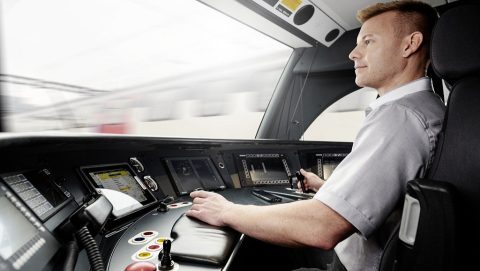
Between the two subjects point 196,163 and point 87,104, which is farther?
point 87,104

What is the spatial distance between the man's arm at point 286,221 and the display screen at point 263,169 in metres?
1.19

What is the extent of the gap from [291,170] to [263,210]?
169 centimetres

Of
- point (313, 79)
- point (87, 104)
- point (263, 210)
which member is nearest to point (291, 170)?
point (313, 79)

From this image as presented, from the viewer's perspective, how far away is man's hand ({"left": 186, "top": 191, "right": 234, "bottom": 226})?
110 cm

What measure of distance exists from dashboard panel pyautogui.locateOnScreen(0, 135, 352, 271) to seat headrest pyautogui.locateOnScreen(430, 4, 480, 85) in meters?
0.79

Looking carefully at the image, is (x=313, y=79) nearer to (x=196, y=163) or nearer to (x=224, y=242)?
(x=196, y=163)

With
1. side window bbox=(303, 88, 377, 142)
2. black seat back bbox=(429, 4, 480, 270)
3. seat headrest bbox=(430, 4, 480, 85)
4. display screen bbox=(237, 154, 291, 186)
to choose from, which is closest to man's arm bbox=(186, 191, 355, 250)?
black seat back bbox=(429, 4, 480, 270)

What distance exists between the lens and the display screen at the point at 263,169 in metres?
2.34

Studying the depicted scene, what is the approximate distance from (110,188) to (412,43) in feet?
4.36

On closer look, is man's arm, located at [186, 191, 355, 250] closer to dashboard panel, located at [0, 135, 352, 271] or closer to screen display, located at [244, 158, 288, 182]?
dashboard panel, located at [0, 135, 352, 271]

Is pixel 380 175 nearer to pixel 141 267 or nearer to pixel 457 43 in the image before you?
A: pixel 457 43

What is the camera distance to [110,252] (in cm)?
93

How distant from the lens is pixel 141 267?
2.55 ft

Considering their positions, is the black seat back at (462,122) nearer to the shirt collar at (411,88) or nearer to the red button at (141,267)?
the shirt collar at (411,88)
